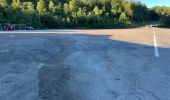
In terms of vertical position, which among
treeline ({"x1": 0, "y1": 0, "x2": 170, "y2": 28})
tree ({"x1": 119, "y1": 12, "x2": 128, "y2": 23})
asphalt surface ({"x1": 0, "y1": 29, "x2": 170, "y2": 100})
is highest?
asphalt surface ({"x1": 0, "y1": 29, "x2": 170, "y2": 100})

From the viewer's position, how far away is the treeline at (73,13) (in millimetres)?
76688

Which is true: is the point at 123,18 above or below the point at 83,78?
below

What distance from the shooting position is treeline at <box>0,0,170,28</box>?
252 feet

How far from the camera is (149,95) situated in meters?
7.40

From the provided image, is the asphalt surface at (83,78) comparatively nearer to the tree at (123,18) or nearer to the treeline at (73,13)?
the treeline at (73,13)

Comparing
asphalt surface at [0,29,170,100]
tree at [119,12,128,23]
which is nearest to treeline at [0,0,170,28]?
tree at [119,12,128,23]

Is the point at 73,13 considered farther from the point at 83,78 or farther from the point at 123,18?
the point at 83,78

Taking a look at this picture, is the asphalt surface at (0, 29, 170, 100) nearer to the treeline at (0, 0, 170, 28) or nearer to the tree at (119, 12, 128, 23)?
the treeline at (0, 0, 170, 28)

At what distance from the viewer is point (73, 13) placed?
99.8 metres

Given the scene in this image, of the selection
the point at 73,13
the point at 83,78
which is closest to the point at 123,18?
the point at 73,13

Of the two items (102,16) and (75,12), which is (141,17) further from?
(75,12)

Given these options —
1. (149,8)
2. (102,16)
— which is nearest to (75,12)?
(102,16)

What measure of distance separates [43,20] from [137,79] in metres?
73.4

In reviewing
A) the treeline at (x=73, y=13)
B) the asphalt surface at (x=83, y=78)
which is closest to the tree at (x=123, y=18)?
the treeline at (x=73, y=13)
